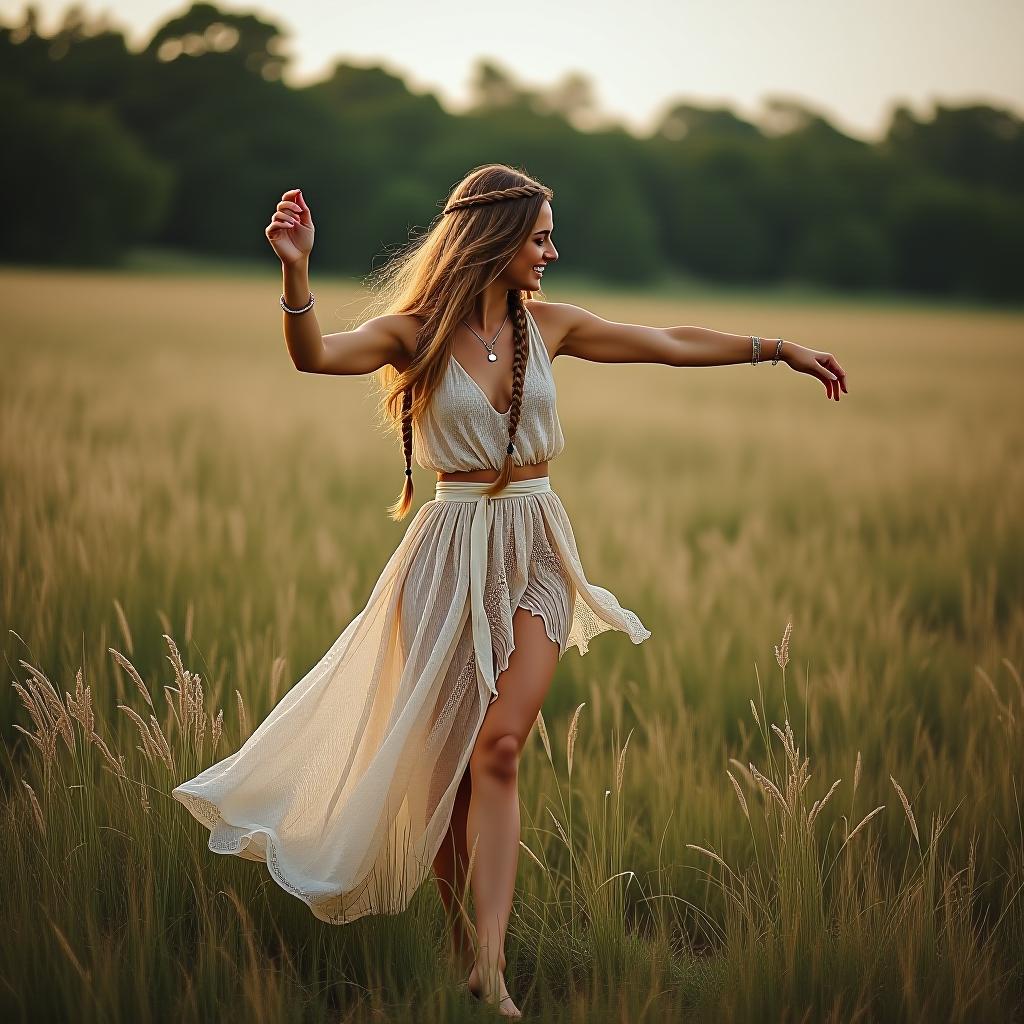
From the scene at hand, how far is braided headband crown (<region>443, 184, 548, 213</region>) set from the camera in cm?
272

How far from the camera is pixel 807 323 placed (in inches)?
1326

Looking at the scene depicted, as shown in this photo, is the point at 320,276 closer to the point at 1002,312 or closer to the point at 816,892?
the point at 1002,312

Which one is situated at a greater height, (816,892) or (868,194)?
(868,194)

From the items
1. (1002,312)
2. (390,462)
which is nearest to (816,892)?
(390,462)

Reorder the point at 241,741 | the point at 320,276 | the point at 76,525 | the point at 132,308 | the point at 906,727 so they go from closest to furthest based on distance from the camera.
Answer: the point at 241,741 → the point at 906,727 → the point at 76,525 → the point at 132,308 → the point at 320,276

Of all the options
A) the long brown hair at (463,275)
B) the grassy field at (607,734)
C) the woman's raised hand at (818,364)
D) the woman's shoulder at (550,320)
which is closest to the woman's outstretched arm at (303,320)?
the long brown hair at (463,275)

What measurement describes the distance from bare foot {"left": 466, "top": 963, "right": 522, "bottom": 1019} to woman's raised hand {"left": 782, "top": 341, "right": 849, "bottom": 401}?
1.58 m

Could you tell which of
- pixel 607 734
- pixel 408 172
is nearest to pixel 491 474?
pixel 607 734

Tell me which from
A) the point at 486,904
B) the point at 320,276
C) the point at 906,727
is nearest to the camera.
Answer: the point at 486,904

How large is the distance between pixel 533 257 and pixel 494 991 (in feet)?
5.07

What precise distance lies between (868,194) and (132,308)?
46.3m

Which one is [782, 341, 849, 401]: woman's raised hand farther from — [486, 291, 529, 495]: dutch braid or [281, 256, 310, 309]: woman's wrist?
[281, 256, 310, 309]: woman's wrist

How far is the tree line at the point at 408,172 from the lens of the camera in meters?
45.5

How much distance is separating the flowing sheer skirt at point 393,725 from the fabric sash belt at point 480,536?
0.06 ft
